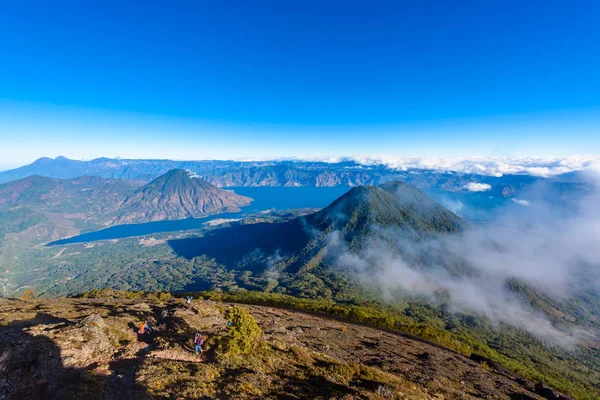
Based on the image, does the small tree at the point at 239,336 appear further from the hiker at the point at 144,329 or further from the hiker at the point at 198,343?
the hiker at the point at 144,329

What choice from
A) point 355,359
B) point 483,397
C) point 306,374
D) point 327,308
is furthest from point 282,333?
point 327,308

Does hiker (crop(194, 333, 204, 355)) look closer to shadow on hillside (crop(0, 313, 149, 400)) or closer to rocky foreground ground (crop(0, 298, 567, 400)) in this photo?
rocky foreground ground (crop(0, 298, 567, 400))

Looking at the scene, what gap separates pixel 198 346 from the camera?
131 feet

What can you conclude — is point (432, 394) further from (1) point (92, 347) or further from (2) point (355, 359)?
(1) point (92, 347)

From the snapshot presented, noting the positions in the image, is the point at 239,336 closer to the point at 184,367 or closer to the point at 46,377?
the point at 184,367

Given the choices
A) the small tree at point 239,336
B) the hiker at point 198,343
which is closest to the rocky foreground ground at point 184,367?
the small tree at point 239,336

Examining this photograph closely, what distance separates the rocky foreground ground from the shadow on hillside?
92 millimetres

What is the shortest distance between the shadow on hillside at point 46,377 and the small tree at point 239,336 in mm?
11990

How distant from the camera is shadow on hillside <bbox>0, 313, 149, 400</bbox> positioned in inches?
1120

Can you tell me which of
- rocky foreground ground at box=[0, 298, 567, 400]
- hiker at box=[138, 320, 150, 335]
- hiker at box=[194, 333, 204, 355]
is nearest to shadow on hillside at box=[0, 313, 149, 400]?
rocky foreground ground at box=[0, 298, 567, 400]

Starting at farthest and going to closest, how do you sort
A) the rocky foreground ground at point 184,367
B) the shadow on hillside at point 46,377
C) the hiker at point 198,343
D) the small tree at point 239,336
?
the small tree at point 239,336 → the hiker at point 198,343 → the rocky foreground ground at point 184,367 → the shadow on hillside at point 46,377

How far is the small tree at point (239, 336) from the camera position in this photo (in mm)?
40922

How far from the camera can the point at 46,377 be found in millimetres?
30703

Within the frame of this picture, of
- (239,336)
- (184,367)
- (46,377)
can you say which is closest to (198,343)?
(184,367)
